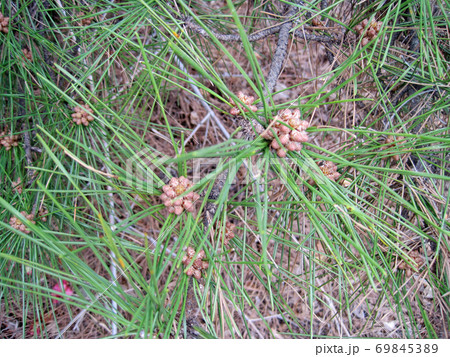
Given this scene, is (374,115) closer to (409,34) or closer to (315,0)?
(409,34)

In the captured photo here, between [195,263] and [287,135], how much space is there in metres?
0.27

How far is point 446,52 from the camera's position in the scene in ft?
2.39

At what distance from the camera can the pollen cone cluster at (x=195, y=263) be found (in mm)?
542

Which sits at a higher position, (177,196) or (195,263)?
(177,196)

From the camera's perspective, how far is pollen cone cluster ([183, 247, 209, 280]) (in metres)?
0.54

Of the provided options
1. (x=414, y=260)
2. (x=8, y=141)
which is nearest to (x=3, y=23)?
(x=8, y=141)

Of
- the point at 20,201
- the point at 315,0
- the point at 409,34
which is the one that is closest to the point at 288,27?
the point at 315,0

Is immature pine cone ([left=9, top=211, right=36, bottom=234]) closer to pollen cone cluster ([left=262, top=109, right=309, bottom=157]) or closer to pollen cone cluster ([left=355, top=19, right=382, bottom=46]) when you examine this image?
pollen cone cluster ([left=262, top=109, right=309, bottom=157])

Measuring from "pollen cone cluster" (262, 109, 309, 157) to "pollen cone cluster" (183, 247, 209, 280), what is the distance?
8.9 inches

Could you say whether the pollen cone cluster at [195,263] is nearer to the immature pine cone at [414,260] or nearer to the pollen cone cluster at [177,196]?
the pollen cone cluster at [177,196]

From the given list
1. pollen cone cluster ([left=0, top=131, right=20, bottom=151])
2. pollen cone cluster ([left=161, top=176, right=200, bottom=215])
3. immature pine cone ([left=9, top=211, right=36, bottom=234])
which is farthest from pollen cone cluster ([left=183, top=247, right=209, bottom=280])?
pollen cone cluster ([left=0, top=131, right=20, bottom=151])

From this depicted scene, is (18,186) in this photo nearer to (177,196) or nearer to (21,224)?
(21,224)

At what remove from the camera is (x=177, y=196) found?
487 millimetres
